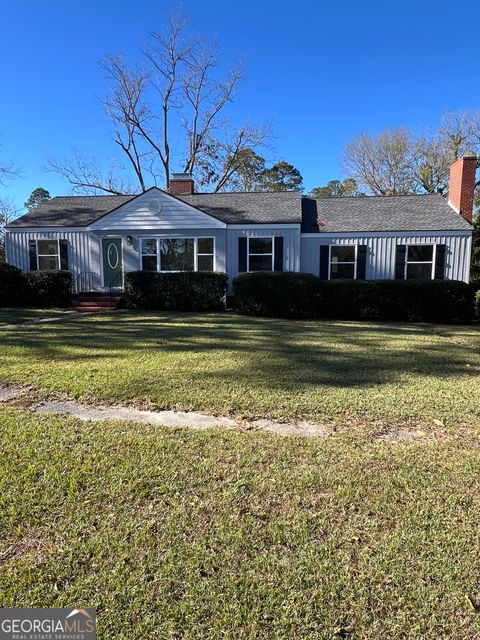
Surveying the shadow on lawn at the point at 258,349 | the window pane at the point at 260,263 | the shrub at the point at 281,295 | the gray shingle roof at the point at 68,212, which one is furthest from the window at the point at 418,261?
the gray shingle roof at the point at 68,212

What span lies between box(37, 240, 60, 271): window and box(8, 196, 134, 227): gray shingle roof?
722 mm

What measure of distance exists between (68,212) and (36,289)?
525 centimetres

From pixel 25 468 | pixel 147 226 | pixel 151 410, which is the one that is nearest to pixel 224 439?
pixel 151 410

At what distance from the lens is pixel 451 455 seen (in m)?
3.17

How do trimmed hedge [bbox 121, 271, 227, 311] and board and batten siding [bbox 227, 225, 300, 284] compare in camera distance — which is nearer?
trimmed hedge [bbox 121, 271, 227, 311]

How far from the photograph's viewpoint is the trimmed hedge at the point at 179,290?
543 inches

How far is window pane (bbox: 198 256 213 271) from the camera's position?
51.8ft

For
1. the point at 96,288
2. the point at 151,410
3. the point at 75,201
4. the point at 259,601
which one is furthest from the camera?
the point at 75,201

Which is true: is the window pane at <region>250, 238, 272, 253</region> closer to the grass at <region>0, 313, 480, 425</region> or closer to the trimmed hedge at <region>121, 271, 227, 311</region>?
the trimmed hedge at <region>121, 271, 227, 311</region>

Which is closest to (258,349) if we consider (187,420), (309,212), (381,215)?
(187,420)

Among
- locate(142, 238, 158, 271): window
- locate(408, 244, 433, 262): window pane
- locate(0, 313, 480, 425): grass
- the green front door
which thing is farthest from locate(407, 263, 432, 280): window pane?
the green front door

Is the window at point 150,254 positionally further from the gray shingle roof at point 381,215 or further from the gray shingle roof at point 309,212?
the gray shingle roof at point 381,215

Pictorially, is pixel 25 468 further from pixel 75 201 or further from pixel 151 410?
pixel 75 201

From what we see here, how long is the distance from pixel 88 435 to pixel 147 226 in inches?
522
